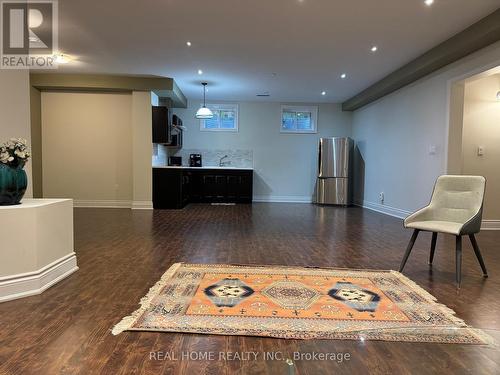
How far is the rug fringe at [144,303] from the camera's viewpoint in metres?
1.86

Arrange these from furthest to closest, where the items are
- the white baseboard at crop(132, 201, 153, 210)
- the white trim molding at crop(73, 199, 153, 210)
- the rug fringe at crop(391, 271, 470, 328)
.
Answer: the white trim molding at crop(73, 199, 153, 210)
the white baseboard at crop(132, 201, 153, 210)
the rug fringe at crop(391, 271, 470, 328)

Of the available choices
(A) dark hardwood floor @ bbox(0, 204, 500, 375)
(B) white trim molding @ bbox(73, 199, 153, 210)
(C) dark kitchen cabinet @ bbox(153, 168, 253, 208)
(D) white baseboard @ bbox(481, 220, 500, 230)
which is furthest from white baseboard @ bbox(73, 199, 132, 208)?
(D) white baseboard @ bbox(481, 220, 500, 230)

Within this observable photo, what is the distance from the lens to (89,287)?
8.25ft

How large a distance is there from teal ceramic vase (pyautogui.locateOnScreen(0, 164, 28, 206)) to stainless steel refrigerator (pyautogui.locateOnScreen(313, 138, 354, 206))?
7.23m

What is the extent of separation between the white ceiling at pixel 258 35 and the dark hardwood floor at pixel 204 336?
2.72 metres

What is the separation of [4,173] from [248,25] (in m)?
3.22

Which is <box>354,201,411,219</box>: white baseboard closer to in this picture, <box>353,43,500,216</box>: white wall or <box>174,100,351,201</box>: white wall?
<box>353,43,500,216</box>: white wall

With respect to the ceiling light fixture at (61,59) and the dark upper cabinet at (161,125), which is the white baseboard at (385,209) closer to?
the dark upper cabinet at (161,125)

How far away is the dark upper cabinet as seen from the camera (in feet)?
23.7

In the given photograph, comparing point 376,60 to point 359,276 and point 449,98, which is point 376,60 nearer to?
point 449,98

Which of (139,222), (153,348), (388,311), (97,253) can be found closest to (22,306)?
(153,348)

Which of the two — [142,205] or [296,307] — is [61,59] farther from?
[296,307]

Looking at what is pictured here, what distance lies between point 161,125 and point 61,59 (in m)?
2.18

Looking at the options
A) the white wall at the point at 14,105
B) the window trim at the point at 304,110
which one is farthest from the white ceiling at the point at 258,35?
the window trim at the point at 304,110
